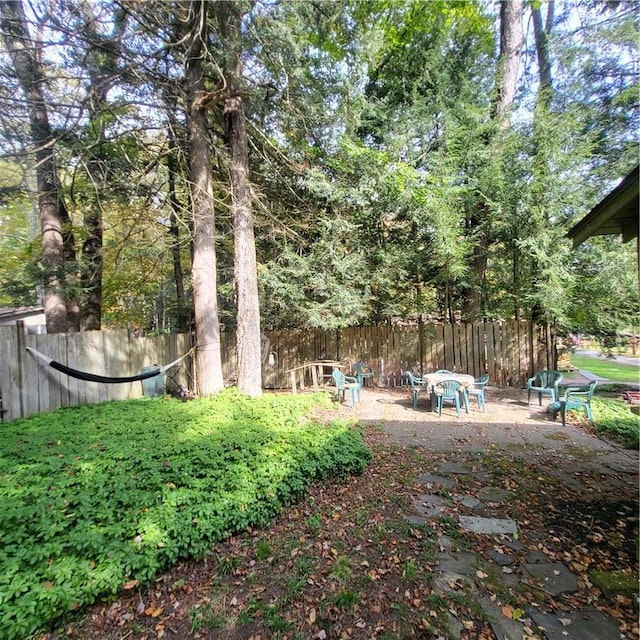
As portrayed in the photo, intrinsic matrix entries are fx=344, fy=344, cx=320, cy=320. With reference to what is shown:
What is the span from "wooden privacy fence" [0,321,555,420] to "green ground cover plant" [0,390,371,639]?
65 cm

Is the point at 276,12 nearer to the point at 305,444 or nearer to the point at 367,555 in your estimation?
the point at 305,444

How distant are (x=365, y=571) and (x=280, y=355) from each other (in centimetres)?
766

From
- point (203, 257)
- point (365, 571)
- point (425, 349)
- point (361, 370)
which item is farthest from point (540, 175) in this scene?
point (365, 571)

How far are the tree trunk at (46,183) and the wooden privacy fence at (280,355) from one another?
1.81 m

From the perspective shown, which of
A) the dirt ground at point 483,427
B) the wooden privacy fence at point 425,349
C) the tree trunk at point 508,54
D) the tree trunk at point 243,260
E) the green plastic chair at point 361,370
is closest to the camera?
the dirt ground at point 483,427

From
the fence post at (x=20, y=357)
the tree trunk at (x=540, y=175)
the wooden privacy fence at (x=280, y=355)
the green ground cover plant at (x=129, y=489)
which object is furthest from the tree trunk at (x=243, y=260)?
the tree trunk at (x=540, y=175)

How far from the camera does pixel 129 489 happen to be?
2.77 metres

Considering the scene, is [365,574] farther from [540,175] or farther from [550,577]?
[540,175]

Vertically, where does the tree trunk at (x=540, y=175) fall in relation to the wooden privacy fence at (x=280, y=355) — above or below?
above

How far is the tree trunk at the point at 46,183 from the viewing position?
592cm

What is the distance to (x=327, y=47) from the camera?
7027mm

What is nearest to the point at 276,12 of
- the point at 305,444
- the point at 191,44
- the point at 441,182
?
the point at 191,44

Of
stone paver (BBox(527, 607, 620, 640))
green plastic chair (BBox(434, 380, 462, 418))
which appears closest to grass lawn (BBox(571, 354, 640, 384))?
green plastic chair (BBox(434, 380, 462, 418))

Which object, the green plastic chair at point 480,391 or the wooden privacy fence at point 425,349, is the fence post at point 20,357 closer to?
the wooden privacy fence at point 425,349
